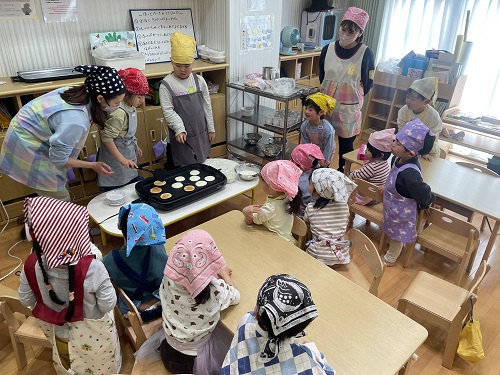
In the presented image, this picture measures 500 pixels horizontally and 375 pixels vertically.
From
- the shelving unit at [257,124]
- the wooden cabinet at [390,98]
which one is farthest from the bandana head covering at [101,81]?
the wooden cabinet at [390,98]

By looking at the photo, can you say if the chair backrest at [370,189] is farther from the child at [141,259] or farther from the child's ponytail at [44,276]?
the child's ponytail at [44,276]

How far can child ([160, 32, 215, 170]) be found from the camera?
2852 mm

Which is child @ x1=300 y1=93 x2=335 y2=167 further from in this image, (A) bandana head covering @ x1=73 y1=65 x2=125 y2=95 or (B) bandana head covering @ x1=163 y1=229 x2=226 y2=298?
(B) bandana head covering @ x1=163 y1=229 x2=226 y2=298

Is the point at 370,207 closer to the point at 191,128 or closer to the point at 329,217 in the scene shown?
the point at 329,217

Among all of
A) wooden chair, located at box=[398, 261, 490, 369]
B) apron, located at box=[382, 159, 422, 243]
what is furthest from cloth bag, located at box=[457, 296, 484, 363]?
apron, located at box=[382, 159, 422, 243]

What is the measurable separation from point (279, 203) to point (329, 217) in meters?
0.31

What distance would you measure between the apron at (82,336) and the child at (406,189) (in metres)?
1.89

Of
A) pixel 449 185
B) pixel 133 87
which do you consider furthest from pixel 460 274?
pixel 133 87

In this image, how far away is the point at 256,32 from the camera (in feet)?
12.7

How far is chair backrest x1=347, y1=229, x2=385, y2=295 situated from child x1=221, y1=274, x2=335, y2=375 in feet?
2.26

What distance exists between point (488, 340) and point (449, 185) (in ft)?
3.36

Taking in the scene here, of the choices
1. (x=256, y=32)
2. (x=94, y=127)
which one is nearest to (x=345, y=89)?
(x=256, y=32)

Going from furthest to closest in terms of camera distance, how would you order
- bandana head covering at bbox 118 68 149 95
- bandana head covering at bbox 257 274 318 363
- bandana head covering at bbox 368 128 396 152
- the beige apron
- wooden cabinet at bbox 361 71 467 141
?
wooden cabinet at bbox 361 71 467 141 < bandana head covering at bbox 368 128 396 152 < bandana head covering at bbox 118 68 149 95 < the beige apron < bandana head covering at bbox 257 274 318 363

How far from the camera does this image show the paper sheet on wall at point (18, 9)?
2.85 meters
